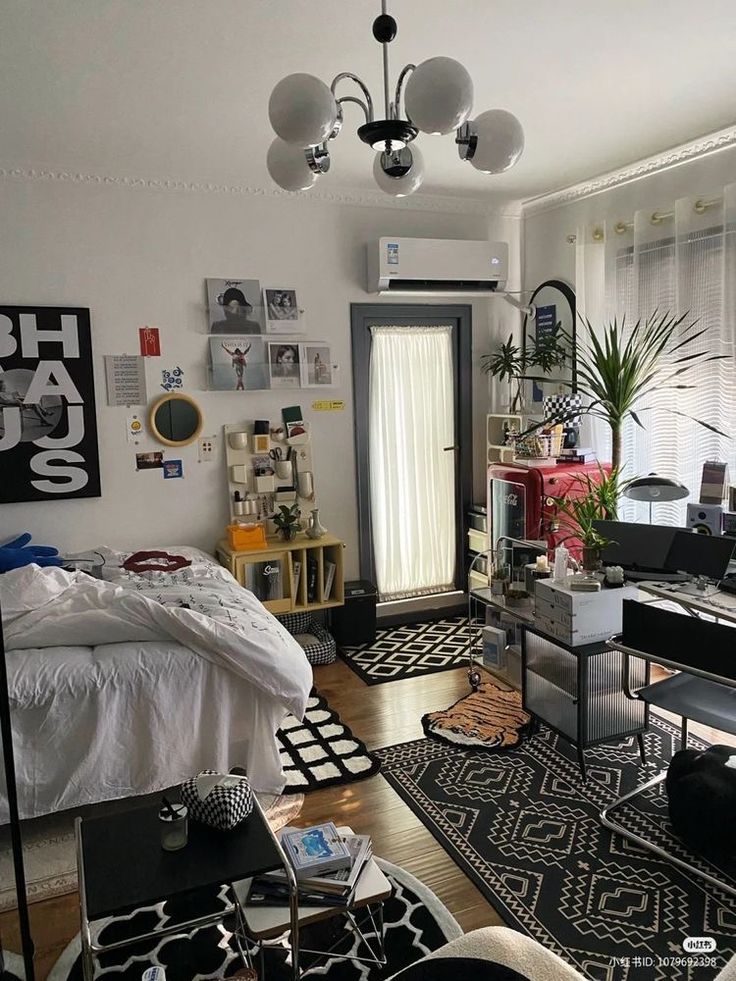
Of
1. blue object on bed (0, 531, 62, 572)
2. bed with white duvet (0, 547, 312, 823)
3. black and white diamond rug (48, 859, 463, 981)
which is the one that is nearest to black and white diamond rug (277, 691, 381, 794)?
bed with white duvet (0, 547, 312, 823)

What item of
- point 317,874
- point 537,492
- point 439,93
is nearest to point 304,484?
point 537,492

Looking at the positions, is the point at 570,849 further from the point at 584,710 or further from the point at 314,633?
the point at 314,633

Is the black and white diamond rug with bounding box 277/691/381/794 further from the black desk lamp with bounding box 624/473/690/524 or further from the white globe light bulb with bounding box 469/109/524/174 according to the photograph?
the white globe light bulb with bounding box 469/109/524/174

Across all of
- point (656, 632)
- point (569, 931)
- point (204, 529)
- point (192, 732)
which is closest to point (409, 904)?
point (569, 931)

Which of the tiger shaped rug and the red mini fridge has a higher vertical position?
the red mini fridge

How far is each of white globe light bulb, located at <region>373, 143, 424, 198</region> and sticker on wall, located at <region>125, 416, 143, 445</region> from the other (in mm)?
2530

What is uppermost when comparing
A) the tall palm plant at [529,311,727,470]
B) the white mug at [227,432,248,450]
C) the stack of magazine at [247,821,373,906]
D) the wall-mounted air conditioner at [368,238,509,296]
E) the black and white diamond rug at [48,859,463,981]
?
the wall-mounted air conditioner at [368,238,509,296]

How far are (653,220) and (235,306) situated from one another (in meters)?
2.42

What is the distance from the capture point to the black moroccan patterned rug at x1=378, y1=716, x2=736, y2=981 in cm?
228

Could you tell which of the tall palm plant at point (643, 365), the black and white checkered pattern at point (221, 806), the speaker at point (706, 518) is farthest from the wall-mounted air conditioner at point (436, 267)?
the black and white checkered pattern at point (221, 806)

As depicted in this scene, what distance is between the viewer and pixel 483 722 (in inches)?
145

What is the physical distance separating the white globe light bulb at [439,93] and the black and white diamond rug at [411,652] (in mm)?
3186

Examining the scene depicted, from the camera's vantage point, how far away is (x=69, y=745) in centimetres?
280

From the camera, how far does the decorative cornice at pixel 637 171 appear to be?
3746 mm
